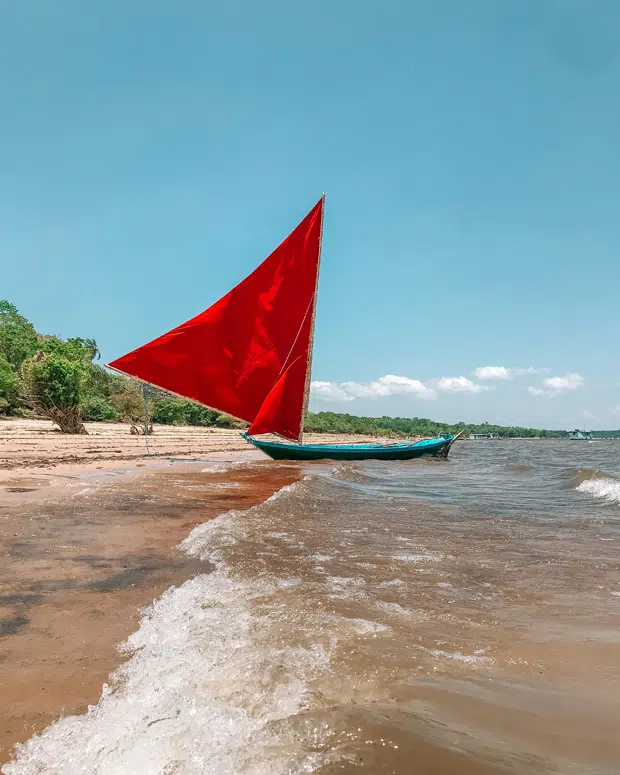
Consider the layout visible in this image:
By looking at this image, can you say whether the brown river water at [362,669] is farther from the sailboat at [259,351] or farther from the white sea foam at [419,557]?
the sailboat at [259,351]

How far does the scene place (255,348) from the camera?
1864 cm

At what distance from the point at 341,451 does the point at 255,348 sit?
601 cm

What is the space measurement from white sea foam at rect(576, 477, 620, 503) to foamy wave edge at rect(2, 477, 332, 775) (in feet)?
37.4

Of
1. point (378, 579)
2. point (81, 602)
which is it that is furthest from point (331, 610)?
point (81, 602)

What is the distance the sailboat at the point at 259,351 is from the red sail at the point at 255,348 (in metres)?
0.03

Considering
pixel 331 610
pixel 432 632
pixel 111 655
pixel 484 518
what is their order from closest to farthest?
pixel 111 655, pixel 432 632, pixel 331 610, pixel 484 518

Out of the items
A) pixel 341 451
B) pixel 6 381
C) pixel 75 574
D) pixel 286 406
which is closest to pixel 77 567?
pixel 75 574

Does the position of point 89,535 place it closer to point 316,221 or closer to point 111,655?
point 111,655

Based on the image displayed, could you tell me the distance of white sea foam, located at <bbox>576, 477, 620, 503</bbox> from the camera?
486 inches

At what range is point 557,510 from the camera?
10.2m

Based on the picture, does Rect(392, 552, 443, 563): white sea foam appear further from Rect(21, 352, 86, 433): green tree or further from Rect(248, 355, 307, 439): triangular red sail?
Rect(21, 352, 86, 433): green tree

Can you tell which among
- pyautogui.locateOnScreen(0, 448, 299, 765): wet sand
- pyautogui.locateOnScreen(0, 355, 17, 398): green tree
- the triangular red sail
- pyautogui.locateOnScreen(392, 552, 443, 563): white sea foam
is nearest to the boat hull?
the triangular red sail

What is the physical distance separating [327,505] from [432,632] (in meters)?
6.03

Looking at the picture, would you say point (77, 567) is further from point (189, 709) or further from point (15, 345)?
point (15, 345)
